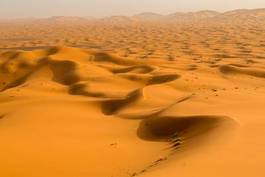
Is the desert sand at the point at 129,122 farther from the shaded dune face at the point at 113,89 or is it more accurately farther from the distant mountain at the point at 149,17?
the distant mountain at the point at 149,17

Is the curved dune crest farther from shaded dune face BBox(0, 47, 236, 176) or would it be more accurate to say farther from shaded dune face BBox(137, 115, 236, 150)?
shaded dune face BBox(137, 115, 236, 150)

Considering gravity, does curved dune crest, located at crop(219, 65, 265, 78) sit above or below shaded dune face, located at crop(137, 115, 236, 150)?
below

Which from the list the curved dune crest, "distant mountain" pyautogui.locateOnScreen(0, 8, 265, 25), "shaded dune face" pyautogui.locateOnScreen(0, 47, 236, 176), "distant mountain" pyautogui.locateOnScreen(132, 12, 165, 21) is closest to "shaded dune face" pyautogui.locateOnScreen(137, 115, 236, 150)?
"shaded dune face" pyautogui.locateOnScreen(0, 47, 236, 176)

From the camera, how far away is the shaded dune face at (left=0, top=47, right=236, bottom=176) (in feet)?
20.0

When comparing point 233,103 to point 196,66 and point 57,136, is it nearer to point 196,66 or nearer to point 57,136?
point 57,136

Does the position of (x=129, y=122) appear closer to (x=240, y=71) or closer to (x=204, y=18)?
(x=240, y=71)

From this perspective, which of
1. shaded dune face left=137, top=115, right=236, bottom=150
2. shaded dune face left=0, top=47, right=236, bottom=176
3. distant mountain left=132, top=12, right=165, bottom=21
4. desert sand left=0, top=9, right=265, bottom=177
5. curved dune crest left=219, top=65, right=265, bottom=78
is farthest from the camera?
distant mountain left=132, top=12, right=165, bottom=21

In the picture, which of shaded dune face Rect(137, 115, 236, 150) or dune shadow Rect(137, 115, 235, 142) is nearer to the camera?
shaded dune face Rect(137, 115, 236, 150)

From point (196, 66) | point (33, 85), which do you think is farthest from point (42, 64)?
point (196, 66)

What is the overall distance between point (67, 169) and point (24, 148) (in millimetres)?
959

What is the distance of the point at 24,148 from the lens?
211 inches

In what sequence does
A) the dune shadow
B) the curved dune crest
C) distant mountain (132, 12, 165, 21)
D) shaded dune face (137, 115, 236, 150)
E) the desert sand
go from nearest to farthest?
1. the desert sand
2. shaded dune face (137, 115, 236, 150)
3. the dune shadow
4. the curved dune crest
5. distant mountain (132, 12, 165, 21)

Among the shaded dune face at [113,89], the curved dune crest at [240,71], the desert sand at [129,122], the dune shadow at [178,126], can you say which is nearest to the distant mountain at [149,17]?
the shaded dune face at [113,89]

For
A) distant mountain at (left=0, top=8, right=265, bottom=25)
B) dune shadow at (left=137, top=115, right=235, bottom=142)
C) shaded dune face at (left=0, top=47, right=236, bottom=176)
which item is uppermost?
dune shadow at (left=137, top=115, right=235, bottom=142)
